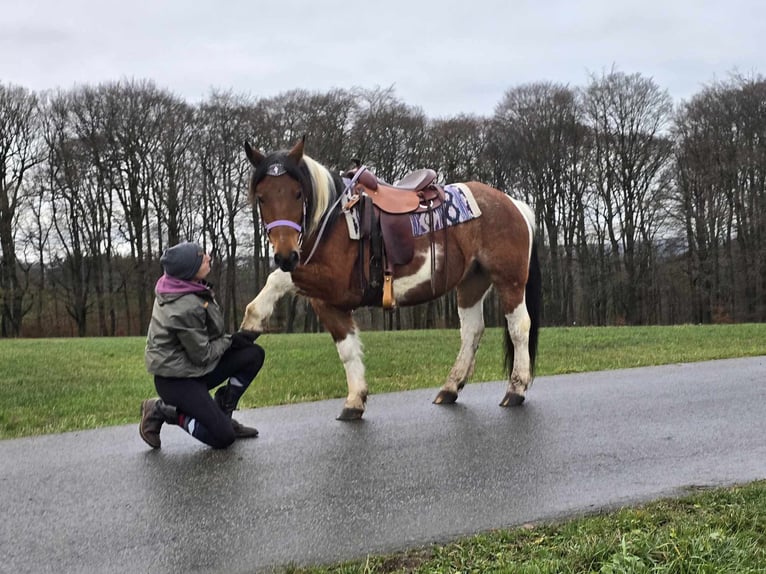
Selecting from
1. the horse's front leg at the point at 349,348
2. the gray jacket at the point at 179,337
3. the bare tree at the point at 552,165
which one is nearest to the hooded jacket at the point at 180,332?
the gray jacket at the point at 179,337

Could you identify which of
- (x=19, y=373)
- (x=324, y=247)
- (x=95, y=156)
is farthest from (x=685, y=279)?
(x=324, y=247)

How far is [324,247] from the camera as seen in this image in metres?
5.89

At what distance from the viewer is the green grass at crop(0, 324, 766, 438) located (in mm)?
8219

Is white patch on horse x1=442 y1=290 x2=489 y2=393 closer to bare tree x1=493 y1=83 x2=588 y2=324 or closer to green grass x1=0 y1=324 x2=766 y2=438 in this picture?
green grass x1=0 y1=324 x2=766 y2=438

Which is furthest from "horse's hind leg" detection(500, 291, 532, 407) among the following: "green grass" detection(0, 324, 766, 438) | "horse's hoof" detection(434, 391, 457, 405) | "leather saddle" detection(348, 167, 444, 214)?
"green grass" detection(0, 324, 766, 438)

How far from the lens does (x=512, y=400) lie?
269 inches

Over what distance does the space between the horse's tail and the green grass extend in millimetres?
1327

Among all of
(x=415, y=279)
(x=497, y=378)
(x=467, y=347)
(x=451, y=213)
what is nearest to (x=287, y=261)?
(x=415, y=279)

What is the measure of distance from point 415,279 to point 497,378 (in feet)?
11.8

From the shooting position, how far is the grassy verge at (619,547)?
293cm

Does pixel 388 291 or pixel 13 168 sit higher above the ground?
pixel 13 168

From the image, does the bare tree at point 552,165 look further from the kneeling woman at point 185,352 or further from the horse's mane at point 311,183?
the kneeling woman at point 185,352

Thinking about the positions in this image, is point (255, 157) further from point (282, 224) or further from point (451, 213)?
point (451, 213)

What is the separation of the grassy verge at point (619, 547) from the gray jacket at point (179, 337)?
2.42 m
